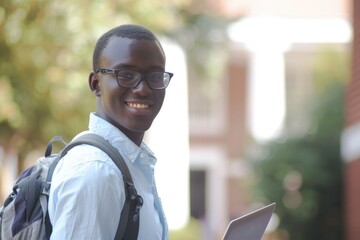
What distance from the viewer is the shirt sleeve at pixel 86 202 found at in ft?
8.67

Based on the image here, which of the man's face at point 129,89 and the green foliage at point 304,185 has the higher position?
the man's face at point 129,89

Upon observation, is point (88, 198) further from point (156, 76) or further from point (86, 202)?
point (156, 76)

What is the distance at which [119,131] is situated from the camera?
9.60 ft

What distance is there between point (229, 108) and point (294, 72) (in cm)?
233

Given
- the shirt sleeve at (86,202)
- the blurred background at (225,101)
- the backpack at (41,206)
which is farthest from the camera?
the blurred background at (225,101)

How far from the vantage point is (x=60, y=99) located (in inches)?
547

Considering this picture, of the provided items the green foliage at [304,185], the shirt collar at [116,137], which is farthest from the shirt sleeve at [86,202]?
the green foliage at [304,185]

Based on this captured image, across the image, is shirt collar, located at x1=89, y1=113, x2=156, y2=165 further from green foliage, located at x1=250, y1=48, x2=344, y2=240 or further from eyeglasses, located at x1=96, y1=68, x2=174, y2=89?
green foliage, located at x1=250, y1=48, x2=344, y2=240

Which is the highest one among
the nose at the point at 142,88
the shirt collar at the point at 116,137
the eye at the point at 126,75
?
the eye at the point at 126,75

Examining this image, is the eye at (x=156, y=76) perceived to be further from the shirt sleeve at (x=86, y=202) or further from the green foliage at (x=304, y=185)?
the green foliage at (x=304, y=185)

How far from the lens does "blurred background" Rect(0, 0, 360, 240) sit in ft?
42.4

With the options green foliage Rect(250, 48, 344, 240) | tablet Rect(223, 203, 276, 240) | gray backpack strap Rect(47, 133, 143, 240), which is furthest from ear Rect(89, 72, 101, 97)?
green foliage Rect(250, 48, 344, 240)

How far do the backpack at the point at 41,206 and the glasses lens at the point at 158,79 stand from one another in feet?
0.78

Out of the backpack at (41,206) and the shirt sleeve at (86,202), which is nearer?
the shirt sleeve at (86,202)
